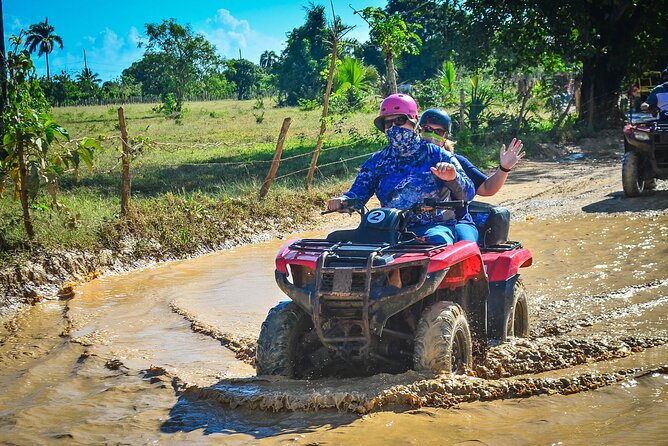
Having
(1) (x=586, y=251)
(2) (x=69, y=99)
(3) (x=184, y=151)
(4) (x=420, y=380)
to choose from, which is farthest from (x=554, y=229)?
(2) (x=69, y=99)

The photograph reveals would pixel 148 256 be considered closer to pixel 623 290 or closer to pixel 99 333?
pixel 99 333

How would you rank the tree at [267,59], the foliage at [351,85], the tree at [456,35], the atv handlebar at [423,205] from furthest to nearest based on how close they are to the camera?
1. the tree at [267,59]
2. the tree at [456,35]
3. the foliage at [351,85]
4. the atv handlebar at [423,205]

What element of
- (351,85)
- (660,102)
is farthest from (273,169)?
(660,102)

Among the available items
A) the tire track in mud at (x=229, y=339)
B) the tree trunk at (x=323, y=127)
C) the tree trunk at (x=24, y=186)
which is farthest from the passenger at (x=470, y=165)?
the tree trunk at (x=323, y=127)

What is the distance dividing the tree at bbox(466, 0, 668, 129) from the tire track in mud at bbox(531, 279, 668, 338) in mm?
13403

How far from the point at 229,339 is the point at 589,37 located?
15.5 meters

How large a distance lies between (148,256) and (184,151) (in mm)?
15780

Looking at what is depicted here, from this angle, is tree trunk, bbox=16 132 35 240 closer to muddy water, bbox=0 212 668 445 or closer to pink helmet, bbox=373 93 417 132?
muddy water, bbox=0 212 668 445

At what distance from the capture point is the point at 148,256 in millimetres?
11555

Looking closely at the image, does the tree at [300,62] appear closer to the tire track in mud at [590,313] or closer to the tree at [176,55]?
the tree at [176,55]

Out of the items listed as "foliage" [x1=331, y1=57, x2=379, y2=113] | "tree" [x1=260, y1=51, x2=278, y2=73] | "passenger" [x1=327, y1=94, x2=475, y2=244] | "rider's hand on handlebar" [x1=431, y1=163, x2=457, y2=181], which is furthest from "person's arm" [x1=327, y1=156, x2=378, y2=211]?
"tree" [x1=260, y1=51, x2=278, y2=73]

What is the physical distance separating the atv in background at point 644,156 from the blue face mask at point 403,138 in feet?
27.7

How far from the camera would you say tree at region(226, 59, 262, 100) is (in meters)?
73.2

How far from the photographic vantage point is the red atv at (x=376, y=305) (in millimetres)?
5117
